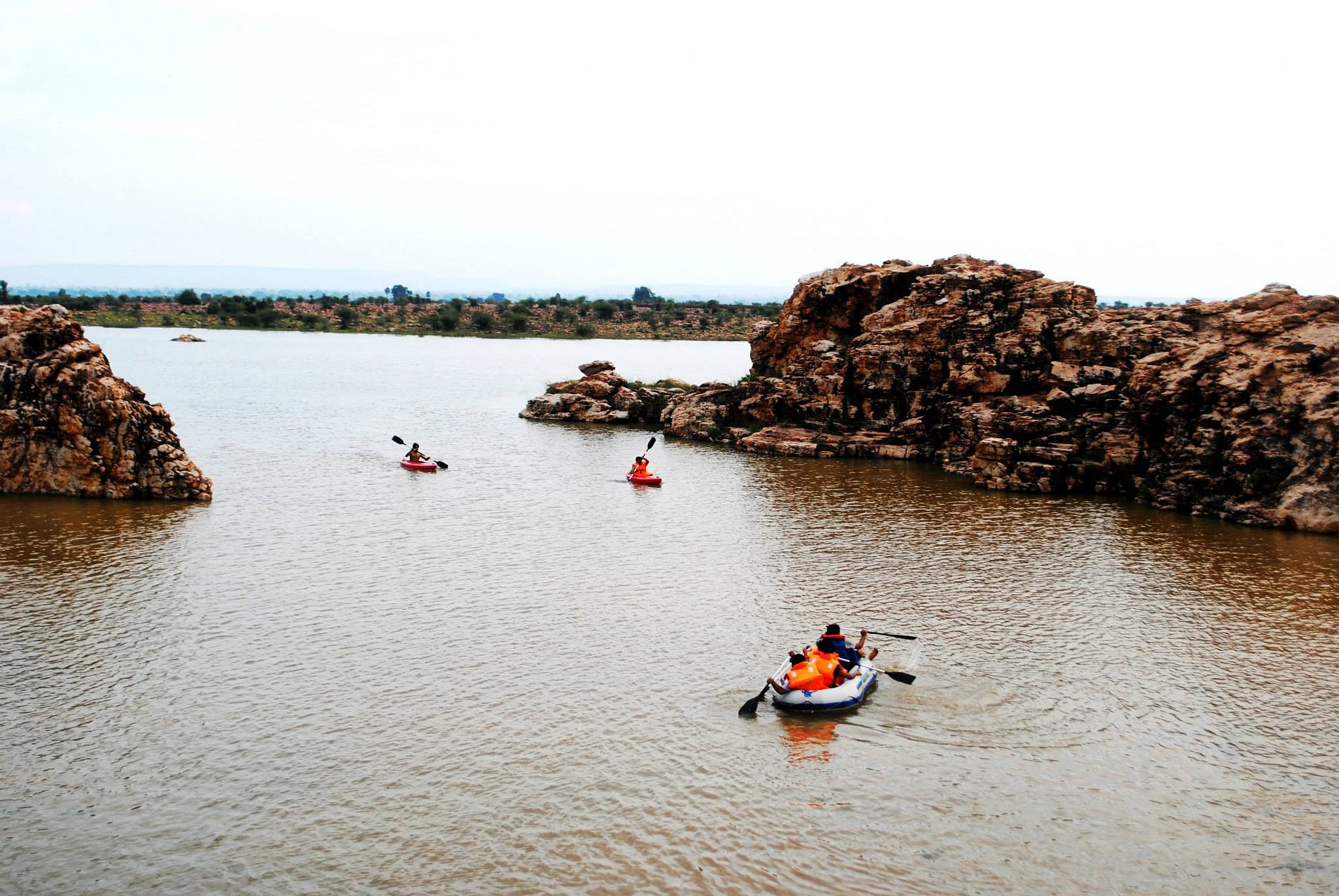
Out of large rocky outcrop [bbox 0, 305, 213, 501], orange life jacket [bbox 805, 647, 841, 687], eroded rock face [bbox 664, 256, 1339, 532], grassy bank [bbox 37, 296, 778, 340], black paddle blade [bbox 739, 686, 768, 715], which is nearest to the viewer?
black paddle blade [bbox 739, 686, 768, 715]

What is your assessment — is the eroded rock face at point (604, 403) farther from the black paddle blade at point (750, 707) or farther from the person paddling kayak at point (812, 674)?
the black paddle blade at point (750, 707)

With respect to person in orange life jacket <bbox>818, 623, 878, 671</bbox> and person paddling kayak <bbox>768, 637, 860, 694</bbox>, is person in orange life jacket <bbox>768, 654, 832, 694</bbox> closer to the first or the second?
person paddling kayak <bbox>768, 637, 860, 694</bbox>

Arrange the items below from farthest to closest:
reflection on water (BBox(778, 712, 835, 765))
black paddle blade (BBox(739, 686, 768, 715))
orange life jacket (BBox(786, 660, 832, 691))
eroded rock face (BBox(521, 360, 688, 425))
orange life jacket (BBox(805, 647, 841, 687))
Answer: eroded rock face (BBox(521, 360, 688, 425)) < orange life jacket (BBox(805, 647, 841, 687)) < orange life jacket (BBox(786, 660, 832, 691)) < black paddle blade (BBox(739, 686, 768, 715)) < reflection on water (BBox(778, 712, 835, 765))

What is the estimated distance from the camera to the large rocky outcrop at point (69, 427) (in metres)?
37.2

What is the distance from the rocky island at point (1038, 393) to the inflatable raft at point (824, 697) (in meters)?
24.3

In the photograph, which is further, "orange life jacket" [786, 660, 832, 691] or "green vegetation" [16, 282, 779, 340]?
"green vegetation" [16, 282, 779, 340]

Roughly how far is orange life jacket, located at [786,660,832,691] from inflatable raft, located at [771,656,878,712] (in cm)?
10

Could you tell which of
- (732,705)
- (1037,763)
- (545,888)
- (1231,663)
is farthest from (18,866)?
(1231,663)

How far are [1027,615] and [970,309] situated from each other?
3091 centimetres

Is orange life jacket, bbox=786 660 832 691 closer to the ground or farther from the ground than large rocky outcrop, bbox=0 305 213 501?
closer to the ground

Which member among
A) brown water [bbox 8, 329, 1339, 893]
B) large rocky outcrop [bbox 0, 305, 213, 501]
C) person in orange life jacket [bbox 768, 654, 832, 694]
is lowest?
brown water [bbox 8, 329, 1339, 893]

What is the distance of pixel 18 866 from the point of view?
597 inches

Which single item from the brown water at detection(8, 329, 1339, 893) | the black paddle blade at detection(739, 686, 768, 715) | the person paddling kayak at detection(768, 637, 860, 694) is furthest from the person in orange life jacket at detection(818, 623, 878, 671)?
the black paddle blade at detection(739, 686, 768, 715)

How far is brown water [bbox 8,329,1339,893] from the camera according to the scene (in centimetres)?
1603
